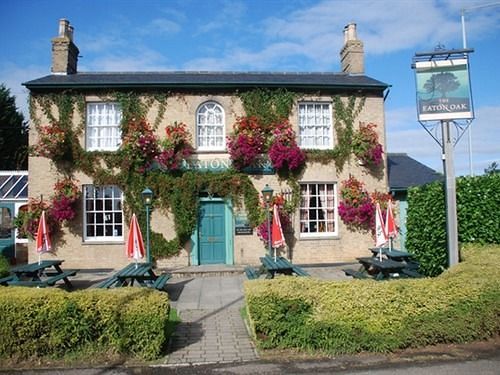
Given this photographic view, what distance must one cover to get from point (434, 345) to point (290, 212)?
8682 mm

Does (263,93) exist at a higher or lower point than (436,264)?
higher

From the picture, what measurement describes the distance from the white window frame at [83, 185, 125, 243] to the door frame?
8.40ft

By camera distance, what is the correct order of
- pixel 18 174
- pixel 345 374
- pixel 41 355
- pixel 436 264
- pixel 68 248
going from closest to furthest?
pixel 345 374
pixel 41 355
pixel 436 264
pixel 68 248
pixel 18 174

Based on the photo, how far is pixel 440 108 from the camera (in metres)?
8.71

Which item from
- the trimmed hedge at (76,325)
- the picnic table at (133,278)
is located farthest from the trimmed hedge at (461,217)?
the trimmed hedge at (76,325)

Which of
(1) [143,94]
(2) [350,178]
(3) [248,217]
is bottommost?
(3) [248,217]

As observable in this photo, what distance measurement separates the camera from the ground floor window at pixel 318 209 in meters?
15.3

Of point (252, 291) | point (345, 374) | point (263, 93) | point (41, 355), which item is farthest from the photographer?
point (263, 93)

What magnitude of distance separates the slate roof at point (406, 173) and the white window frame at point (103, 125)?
10643mm

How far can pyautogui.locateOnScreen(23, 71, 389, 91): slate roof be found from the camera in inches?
574

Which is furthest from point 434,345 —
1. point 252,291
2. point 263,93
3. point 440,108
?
point 263,93

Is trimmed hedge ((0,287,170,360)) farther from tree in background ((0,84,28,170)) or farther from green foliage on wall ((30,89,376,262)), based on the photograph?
tree in background ((0,84,28,170))

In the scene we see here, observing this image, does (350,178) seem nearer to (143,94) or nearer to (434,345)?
(143,94)

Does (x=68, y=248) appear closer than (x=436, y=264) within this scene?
No
